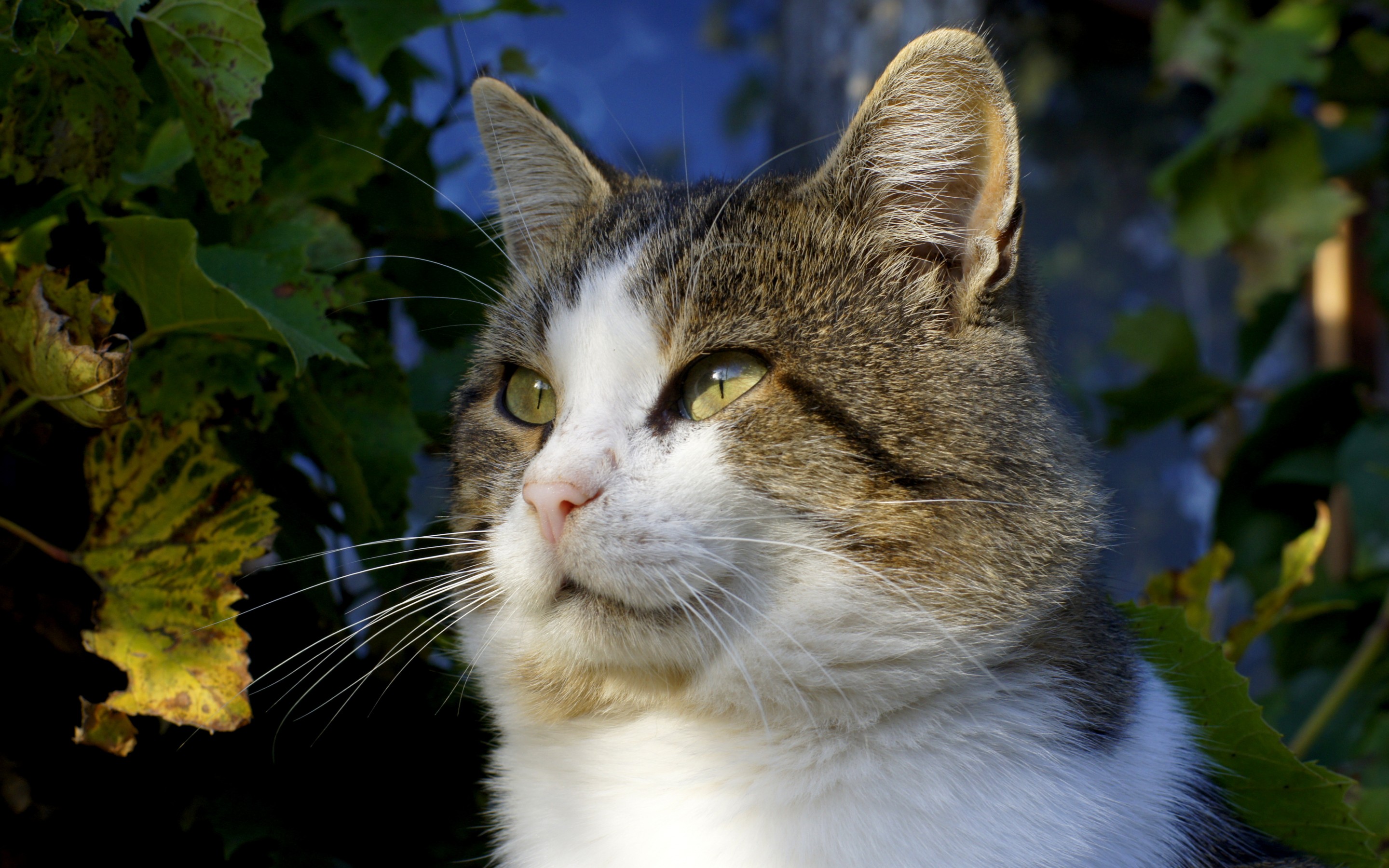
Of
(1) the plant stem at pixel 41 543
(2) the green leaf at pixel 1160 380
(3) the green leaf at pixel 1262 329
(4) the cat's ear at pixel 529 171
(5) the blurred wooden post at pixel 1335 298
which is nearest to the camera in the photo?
(1) the plant stem at pixel 41 543

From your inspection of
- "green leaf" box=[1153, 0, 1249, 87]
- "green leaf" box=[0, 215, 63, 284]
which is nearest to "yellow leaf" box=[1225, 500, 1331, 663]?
"green leaf" box=[0, 215, 63, 284]

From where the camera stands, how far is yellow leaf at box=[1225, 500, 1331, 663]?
5.78 feet

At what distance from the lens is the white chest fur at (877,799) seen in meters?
1.18

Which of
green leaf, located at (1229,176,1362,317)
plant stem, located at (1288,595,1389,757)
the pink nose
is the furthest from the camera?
green leaf, located at (1229,176,1362,317)

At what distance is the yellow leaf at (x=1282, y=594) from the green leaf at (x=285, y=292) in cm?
154

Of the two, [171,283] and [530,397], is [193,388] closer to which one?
[171,283]

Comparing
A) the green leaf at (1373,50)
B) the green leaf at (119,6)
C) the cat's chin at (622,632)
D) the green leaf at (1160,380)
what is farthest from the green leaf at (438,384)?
the green leaf at (1373,50)

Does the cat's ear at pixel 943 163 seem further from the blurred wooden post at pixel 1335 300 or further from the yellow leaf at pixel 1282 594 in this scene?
the blurred wooden post at pixel 1335 300

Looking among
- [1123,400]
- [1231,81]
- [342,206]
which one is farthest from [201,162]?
[1231,81]

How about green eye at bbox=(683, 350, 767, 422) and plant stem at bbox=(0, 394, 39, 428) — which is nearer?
plant stem at bbox=(0, 394, 39, 428)

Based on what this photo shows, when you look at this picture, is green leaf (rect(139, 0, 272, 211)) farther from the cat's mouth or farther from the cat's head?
the cat's mouth

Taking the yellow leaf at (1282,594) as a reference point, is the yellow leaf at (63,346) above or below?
above

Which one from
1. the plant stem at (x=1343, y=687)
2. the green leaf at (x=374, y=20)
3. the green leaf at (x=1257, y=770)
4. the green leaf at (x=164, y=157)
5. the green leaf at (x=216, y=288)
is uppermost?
the green leaf at (x=374, y=20)

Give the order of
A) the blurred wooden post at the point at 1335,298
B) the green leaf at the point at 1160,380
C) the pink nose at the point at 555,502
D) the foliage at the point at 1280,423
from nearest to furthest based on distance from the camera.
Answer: the pink nose at the point at 555,502, the foliage at the point at 1280,423, the green leaf at the point at 1160,380, the blurred wooden post at the point at 1335,298
